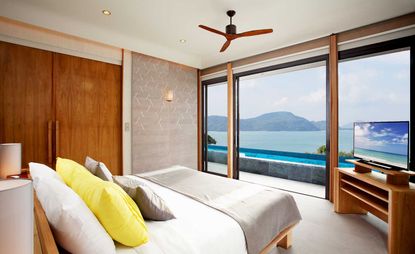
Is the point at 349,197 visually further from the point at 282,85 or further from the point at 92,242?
the point at 282,85

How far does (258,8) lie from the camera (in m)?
2.61

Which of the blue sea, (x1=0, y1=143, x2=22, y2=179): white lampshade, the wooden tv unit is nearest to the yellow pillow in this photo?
(x1=0, y1=143, x2=22, y2=179): white lampshade

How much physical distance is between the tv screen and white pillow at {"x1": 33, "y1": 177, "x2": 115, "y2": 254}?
285cm

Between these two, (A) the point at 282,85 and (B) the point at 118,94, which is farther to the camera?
(A) the point at 282,85

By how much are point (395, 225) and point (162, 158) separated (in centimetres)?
358

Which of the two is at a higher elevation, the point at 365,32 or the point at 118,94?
the point at 365,32

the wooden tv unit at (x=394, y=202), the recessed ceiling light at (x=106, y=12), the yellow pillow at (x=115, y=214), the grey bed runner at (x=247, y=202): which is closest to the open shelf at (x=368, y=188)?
the wooden tv unit at (x=394, y=202)

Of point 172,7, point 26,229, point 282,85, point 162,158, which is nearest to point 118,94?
point 162,158

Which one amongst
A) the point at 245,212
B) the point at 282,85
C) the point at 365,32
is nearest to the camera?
the point at 245,212

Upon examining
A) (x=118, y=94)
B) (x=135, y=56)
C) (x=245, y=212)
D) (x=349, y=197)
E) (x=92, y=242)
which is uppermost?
(x=135, y=56)

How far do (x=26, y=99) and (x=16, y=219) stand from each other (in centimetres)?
299

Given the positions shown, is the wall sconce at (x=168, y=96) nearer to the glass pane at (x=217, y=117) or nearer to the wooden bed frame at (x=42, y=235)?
the glass pane at (x=217, y=117)

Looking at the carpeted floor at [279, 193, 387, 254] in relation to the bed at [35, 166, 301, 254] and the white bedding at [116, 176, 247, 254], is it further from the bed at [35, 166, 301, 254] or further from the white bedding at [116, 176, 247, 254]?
the white bedding at [116, 176, 247, 254]

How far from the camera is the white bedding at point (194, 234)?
112cm
